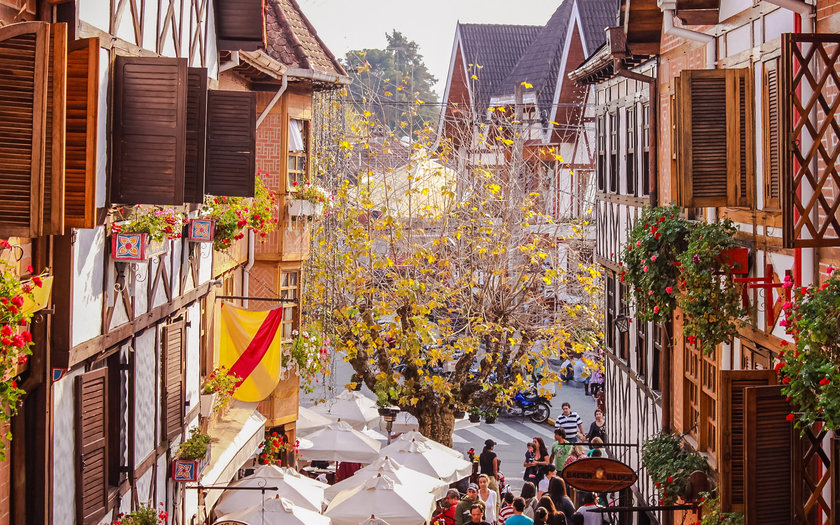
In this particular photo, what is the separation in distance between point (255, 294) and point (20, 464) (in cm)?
1394

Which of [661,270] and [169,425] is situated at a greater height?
[661,270]

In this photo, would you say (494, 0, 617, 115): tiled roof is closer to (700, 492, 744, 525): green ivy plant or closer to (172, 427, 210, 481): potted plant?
(172, 427, 210, 481): potted plant

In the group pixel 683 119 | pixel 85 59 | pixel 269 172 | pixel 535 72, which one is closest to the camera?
pixel 85 59

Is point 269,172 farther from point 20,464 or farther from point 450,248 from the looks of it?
point 20,464

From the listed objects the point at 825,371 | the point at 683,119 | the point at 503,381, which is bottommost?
the point at 503,381

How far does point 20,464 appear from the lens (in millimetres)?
8328

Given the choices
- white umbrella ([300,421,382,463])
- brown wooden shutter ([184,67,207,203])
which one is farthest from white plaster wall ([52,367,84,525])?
white umbrella ([300,421,382,463])

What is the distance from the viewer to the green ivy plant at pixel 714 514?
9.70m

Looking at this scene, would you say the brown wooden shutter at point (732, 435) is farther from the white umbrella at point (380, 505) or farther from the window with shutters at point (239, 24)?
the window with shutters at point (239, 24)

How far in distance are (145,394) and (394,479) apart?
6.13 metres

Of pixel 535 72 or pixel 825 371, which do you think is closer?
pixel 825 371

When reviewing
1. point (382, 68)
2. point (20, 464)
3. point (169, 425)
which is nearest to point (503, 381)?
point (169, 425)

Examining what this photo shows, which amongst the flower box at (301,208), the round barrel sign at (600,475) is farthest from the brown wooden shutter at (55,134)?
the flower box at (301,208)

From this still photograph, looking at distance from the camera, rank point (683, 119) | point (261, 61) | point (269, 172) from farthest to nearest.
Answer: point (269, 172) < point (261, 61) < point (683, 119)
